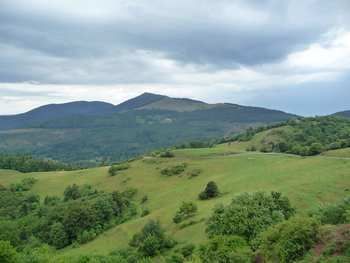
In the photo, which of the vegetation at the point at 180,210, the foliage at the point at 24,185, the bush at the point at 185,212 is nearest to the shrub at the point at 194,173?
the vegetation at the point at 180,210

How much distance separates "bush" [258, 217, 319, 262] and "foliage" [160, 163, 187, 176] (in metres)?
89.0

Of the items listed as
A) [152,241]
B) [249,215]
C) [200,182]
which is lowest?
[152,241]

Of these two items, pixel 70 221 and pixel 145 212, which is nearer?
pixel 145 212

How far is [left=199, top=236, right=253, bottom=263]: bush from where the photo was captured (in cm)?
4688

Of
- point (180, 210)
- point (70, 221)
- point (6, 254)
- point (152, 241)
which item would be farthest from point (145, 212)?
point (6, 254)

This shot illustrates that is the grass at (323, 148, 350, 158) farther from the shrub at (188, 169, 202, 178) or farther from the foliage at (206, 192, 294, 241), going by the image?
the foliage at (206, 192, 294, 241)

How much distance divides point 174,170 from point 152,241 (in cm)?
6078

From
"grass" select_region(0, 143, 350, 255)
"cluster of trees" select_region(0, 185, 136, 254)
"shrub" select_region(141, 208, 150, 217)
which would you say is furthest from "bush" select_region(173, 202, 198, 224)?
"cluster of trees" select_region(0, 185, 136, 254)

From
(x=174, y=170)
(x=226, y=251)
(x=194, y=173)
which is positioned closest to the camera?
(x=226, y=251)

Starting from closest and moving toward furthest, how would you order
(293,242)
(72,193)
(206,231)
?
(293,242)
(206,231)
(72,193)

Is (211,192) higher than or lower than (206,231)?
higher

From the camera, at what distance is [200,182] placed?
117 m

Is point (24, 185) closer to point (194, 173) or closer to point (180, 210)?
point (194, 173)

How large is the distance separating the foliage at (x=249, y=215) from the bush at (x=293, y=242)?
1399 centimetres
